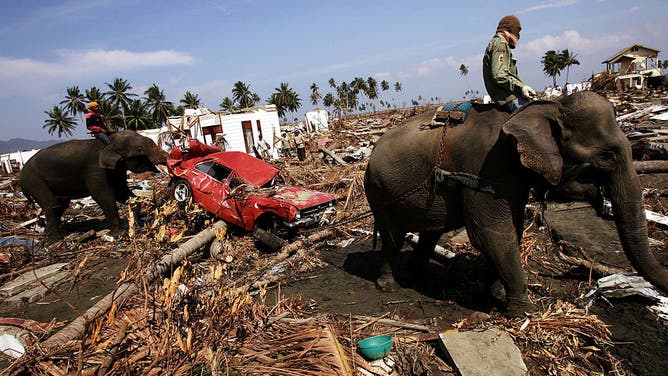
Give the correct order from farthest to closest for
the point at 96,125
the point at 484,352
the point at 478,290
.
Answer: the point at 96,125
the point at 478,290
the point at 484,352

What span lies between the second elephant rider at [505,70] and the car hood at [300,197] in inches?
167

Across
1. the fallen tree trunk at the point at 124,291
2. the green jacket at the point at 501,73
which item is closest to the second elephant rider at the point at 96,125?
the fallen tree trunk at the point at 124,291

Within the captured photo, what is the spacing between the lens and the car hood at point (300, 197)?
7.64 metres

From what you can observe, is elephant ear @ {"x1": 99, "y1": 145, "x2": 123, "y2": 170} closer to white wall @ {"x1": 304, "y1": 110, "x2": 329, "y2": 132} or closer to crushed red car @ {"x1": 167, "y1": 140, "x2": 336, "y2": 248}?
crushed red car @ {"x1": 167, "y1": 140, "x2": 336, "y2": 248}

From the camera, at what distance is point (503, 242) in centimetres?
393

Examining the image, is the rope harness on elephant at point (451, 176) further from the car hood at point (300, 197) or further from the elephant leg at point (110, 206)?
the elephant leg at point (110, 206)

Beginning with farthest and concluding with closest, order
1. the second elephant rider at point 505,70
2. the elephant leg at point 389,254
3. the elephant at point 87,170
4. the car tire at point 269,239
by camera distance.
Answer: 1. the elephant at point 87,170
2. the car tire at point 269,239
3. the elephant leg at point 389,254
4. the second elephant rider at point 505,70

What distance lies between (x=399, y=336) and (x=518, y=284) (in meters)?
1.38

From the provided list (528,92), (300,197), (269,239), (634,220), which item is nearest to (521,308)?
(634,220)

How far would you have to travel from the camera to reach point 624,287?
4.25 meters

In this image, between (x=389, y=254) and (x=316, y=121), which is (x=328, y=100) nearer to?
(x=316, y=121)

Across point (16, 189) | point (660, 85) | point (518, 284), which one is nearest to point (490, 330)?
point (518, 284)

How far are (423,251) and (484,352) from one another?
7.07 ft

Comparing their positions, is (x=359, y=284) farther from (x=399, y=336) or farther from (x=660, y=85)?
(x=660, y=85)
